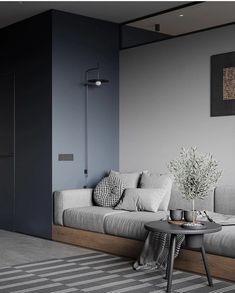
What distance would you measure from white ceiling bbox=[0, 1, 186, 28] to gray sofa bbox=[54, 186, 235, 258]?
219cm

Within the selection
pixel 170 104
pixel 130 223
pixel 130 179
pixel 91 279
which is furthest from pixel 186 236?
pixel 170 104

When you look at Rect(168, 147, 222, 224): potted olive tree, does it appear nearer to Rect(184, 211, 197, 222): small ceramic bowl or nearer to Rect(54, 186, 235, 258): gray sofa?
Rect(184, 211, 197, 222): small ceramic bowl

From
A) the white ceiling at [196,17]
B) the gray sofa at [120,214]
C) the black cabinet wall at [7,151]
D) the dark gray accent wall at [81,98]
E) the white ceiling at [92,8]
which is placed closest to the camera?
the gray sofa at [120,214]

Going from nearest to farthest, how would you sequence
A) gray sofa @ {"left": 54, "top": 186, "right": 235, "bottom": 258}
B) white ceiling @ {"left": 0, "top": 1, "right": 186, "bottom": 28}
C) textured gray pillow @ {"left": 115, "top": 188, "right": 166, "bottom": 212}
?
gray sofa @ {"left": 54, "top": 186, "right": 235, "bottom": 258} → textured gray pillow @ {"left": 115, "top": 188, "right": 166, "bottom": 212} → white ceiling @ {"left": 0, "top": 1, "right": 186, "bottom": 28}

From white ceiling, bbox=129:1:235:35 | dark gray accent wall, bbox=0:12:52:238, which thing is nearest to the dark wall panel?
dark gray accent wall, bbox=0:12:52:238

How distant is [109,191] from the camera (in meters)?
5.98

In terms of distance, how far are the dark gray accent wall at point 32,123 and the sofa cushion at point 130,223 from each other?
44.8 inches

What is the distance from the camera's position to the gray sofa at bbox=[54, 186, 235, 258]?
16.0 ft

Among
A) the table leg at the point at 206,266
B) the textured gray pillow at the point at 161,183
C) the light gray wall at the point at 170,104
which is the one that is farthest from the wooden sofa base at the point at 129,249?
the light gray wall at the point at 170,104

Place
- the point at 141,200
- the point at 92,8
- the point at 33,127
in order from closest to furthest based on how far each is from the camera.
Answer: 1. the point at 141,200
2. the point at 92,8
3. the point at 33,127

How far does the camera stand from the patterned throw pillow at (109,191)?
5875mm

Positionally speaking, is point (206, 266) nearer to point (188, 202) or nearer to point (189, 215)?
point (189, 215)

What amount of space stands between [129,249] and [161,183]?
91cm

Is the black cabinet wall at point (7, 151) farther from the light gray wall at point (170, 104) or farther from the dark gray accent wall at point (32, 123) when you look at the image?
the light gray wall at point (170, 104)
